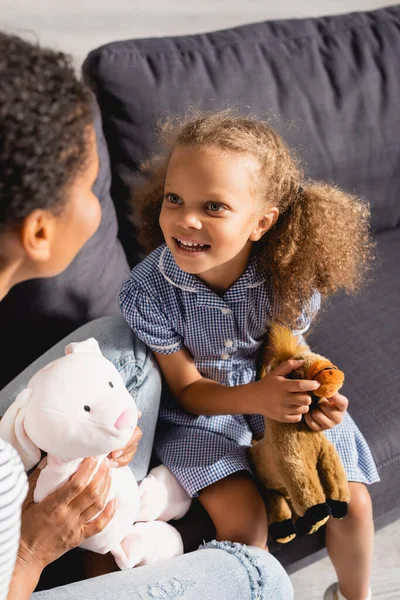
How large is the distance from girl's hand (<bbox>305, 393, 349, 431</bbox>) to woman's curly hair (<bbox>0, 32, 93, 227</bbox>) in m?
0.58

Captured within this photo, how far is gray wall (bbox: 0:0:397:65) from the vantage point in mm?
2025

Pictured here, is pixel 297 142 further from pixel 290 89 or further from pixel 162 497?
pixel 162 497

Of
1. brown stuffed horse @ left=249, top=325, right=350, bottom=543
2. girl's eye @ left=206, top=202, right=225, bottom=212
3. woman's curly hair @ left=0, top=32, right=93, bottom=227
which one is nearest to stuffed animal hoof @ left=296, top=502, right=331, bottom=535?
brown stuffed horse @ left=249, top=325, right=350, bottom=543

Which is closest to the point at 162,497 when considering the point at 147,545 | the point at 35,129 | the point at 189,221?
the point at 147,545

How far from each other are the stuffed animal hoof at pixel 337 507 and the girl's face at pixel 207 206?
0.43 m

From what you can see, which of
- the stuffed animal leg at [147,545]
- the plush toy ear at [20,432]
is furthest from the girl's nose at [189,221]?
the stuffed animal leg at [147,545]

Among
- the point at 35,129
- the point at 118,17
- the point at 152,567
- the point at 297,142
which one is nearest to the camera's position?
the point at 35,129

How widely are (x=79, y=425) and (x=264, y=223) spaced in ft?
1.59

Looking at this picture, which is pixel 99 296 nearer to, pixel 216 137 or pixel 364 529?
pixel 216 137

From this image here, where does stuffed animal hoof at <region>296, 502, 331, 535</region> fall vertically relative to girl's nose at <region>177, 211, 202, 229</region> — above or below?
below

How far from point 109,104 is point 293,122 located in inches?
15.5

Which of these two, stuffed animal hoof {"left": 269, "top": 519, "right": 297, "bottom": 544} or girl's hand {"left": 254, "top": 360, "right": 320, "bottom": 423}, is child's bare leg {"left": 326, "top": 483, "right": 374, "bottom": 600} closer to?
stuffed animal hoof {"left": 269, "top": 519, "right": 297, "bottom": 544}

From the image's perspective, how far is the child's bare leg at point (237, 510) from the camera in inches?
45.1

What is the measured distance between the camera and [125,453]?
1070 millimetres
